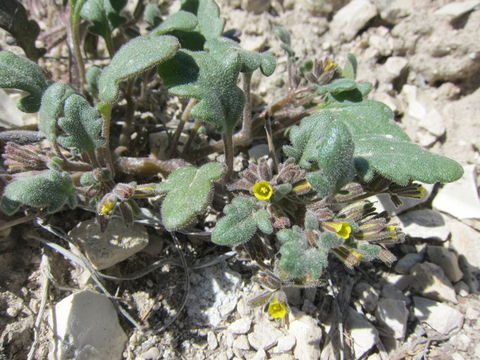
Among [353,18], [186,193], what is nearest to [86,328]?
[186,193]

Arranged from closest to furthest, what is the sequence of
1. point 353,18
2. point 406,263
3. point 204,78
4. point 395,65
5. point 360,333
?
point 204,78 → point 360,333 → point 406,263 → point 395,65 → point 353,18

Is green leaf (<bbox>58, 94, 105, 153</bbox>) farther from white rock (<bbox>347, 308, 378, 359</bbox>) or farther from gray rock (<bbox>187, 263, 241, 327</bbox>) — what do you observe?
white rock (<bbox>347, 308, 378, 359</bbox>)

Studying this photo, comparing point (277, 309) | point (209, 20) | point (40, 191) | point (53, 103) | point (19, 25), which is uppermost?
point (209, 20)

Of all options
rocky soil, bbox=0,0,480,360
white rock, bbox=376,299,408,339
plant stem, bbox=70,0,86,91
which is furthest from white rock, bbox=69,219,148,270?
white rock, bbox=376,299,408,339

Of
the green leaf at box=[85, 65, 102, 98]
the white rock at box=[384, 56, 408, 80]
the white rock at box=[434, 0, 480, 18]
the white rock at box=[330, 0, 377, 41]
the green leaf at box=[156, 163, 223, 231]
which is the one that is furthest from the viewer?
the white rock at box=[330, 0, 377, 41]

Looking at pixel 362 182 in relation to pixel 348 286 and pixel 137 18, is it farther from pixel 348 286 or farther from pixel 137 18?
pixel 137 18

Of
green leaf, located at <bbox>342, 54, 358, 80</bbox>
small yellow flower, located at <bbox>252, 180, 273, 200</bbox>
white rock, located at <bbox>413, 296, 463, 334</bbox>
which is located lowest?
white rock, located at <bbox>413, 296, 463, 334</bbox>

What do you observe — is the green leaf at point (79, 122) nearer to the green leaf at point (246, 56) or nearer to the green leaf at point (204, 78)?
the green leaf at point (204, 78)

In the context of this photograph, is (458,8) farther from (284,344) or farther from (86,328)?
(86,328)

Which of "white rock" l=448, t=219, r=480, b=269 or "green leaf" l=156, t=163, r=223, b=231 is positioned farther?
"white rock" l=448, t=219, r=480, b=269
